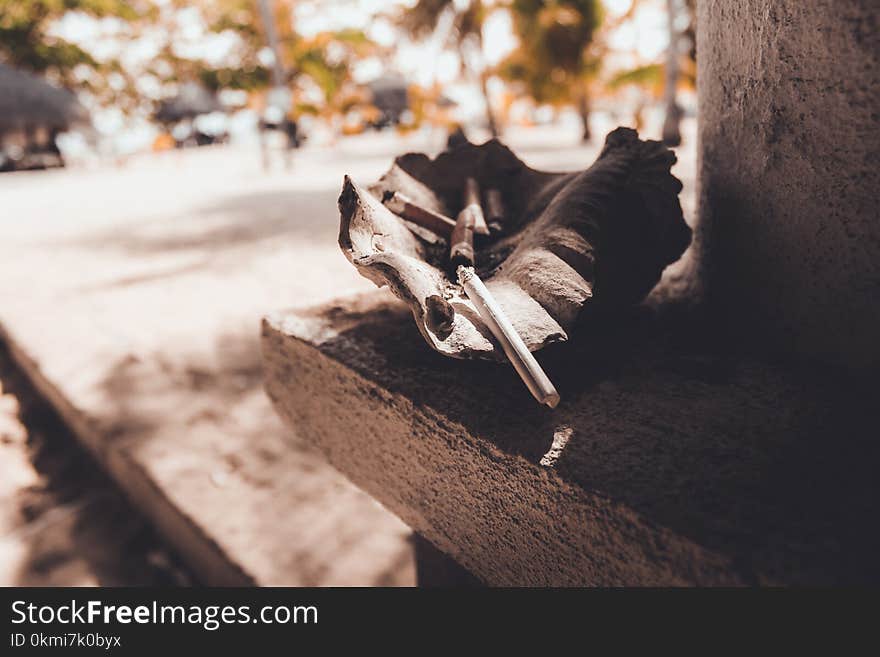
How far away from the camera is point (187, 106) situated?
1780cm

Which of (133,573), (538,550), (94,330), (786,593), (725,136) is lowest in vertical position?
(133,573)

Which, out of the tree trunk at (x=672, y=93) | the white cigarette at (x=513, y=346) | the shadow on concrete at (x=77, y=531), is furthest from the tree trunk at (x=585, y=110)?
the white cigarette at (x=513, y=346)

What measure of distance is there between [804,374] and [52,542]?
2227mm

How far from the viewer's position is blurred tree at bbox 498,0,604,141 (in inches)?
428

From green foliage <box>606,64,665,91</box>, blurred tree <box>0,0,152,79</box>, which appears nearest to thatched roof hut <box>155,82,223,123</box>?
blurred tree <box>0,0,152,79</box>

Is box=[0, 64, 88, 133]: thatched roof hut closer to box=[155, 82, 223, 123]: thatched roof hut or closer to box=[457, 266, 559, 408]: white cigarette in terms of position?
box=[155, 82, 223, 123]: thatched roof hut

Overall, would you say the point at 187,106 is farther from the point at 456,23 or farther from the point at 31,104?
the point at 456,23

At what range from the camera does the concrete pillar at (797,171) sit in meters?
0.88

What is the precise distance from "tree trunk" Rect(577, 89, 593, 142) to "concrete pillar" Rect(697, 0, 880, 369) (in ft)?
35.3

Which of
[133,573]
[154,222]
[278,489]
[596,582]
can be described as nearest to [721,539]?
[596,582]

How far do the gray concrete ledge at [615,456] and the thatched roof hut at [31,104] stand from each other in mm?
15779

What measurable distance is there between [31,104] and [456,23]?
9860mm

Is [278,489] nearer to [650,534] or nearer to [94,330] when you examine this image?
[650,534]

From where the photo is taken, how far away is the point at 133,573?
1853mm
